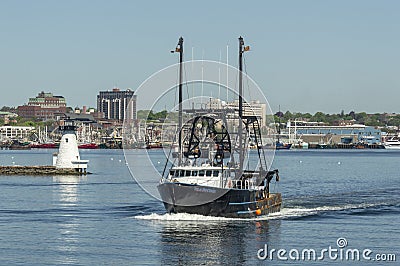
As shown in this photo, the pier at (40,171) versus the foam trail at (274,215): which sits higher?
the pier at (40,171)

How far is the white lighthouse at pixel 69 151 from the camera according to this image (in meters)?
126

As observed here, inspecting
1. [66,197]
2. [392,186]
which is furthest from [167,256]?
[392,186]

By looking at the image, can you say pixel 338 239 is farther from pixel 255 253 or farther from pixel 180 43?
pixel 180 43

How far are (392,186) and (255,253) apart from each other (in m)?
64.9

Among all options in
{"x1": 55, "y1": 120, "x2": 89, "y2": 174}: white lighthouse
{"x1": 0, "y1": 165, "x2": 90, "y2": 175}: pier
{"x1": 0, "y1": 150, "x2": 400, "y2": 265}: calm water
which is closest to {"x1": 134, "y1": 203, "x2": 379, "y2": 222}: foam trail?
{"x1": 0, "y1": 150, "x2": 400, "y2": 265}: calm water

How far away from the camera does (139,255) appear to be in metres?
54.2

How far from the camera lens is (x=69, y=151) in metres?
129

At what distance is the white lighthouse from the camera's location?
413 ft

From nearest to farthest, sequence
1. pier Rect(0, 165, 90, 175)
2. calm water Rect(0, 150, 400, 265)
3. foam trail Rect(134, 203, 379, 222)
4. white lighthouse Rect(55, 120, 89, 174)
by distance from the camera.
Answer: calm water Rect(0, 150, 400, 265)
foam trail Rect(134, 203, 379, 222)
white lighthouse Rect(55, 120, 89, 174)
pier Rect(0, 165, 90, 175)

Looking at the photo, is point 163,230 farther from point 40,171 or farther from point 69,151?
point 40,171

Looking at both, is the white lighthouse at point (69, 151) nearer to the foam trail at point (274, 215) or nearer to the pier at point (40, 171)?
the pier at point (40, 171)

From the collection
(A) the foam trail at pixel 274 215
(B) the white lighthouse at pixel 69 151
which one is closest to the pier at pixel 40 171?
(B) the white lighthouse at pixel 69 151

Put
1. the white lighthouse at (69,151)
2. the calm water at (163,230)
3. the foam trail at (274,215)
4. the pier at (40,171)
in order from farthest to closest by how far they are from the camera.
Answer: the pier at (40,171)
the white lighthouse at (69,151)
the foam trail at (274,215)
the calm water at (163,230)

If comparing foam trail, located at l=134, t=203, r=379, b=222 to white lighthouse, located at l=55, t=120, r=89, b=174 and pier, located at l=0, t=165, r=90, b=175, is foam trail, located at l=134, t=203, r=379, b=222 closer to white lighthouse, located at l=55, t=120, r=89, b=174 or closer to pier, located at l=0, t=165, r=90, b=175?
white lighthouse, located at l=55, t=120, r=89, b=174
